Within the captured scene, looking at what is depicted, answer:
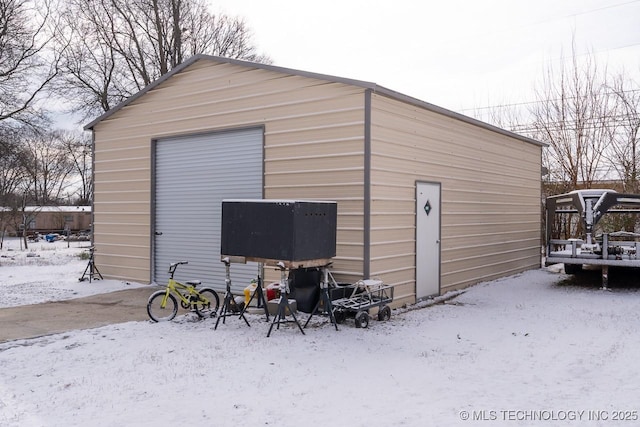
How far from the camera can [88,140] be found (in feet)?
86.0

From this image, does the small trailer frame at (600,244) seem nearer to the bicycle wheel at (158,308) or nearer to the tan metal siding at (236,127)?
the tan metal siding at (236,127)

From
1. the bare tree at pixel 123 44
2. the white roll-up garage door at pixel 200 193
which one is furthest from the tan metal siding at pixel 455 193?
the bare tree at pixel 123 44

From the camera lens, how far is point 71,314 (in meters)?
7.46

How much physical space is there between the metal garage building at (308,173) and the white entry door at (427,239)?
3 centimetres

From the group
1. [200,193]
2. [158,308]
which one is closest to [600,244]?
[200,193]

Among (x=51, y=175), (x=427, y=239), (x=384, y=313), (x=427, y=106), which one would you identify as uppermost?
(x=51, y=175)

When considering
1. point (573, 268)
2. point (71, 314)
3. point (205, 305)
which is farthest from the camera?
point (573, 268)

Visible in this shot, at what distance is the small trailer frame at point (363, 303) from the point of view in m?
6.45

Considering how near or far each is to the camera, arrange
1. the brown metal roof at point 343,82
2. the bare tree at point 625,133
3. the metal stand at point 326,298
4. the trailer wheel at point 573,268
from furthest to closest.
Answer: the bare tree at point 625,133, the trailer wheel at point 573,268, the brown metal roof at point 343,82, the metal stand at point 326,298

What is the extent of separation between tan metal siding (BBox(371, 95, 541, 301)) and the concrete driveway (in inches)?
147

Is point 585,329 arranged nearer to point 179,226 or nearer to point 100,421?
point 100,421

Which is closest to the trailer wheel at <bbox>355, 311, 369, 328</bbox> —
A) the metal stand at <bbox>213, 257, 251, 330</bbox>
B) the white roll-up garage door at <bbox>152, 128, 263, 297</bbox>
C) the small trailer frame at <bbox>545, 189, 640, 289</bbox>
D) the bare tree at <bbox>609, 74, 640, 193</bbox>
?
the metal stand at <bbox>213, 257, 251, 330</bbox>

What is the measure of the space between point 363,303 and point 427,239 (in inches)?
95.9

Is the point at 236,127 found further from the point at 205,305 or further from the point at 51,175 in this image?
the point at 51,175
